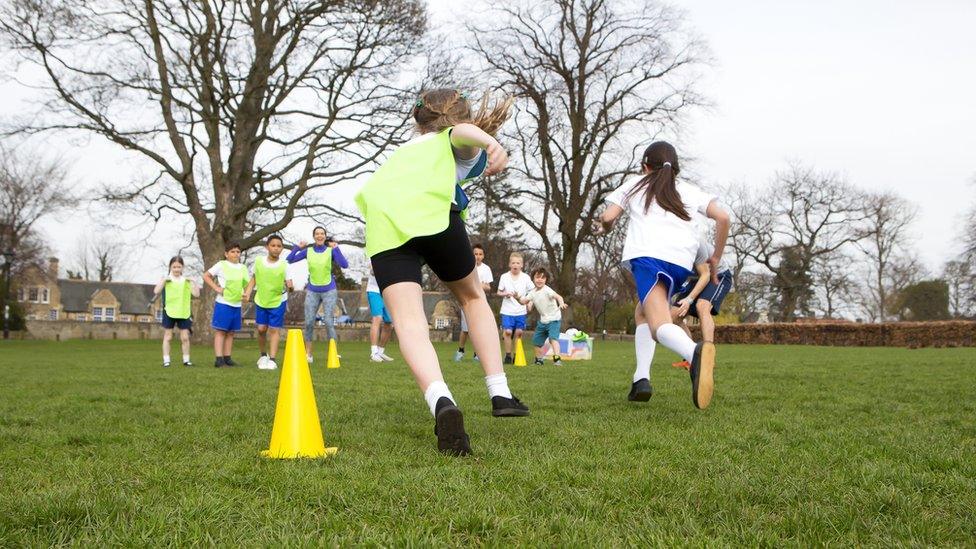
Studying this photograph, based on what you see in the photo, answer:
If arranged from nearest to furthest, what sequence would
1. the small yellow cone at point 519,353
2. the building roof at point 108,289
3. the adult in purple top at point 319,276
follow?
the adult in purple top at point 319,276, the small yellow cone at point 519,353, the building roof at point 108,289

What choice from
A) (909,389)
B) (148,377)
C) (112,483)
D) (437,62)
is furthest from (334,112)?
(112,483)

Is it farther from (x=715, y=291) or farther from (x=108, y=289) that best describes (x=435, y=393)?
(x=108, y=289)

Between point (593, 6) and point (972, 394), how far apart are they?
28.3 metres

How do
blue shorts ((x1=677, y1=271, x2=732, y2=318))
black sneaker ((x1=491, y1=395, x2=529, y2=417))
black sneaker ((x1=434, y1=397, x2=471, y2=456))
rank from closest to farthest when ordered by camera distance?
black sneaker ((x1=434, y1=397, x2=471, y2=456))
black sneaker ((x1=491, y1=395, x2=529, y2=417))
blue shorts ((x1=677, y1=271, x2=732, y2=318))

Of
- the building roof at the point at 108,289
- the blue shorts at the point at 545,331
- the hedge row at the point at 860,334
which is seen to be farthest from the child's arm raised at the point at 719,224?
the building roof at the point at 108,289

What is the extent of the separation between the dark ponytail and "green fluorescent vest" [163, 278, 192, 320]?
9.00 metres

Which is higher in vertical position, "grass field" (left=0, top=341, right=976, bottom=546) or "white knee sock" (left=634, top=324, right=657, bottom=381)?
"white knee sock" (left=634, top=324, right=657, bottom=381)

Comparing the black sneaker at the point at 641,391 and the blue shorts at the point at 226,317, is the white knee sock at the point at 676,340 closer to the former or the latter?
the black sneaker at the point at 641,391

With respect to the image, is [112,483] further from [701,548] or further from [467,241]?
[701,548]

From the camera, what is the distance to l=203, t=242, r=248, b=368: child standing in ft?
38.0

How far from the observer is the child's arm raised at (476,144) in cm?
357

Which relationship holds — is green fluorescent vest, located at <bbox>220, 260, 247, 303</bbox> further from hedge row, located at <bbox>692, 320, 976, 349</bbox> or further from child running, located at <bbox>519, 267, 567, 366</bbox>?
hedge row, located at <bbox>692, 320, 976, 349</bbox>

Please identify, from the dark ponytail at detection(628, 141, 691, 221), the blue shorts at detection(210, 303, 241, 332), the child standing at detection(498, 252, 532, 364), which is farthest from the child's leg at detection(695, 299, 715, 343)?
the blue shorts at detection(210, 303, 241, 332)

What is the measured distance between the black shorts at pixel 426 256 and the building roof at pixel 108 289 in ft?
294
